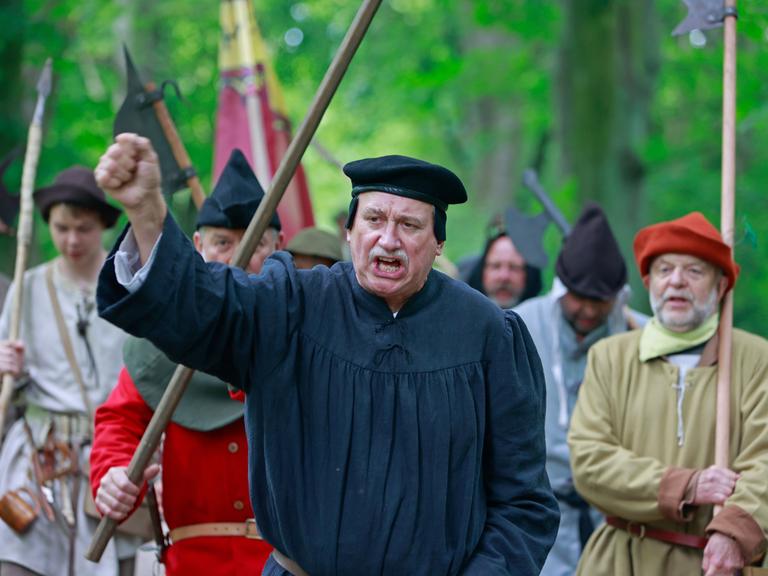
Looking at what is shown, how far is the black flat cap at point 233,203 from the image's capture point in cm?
536

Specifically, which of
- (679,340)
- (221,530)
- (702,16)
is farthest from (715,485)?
(702,16)

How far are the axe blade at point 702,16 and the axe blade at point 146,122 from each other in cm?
232

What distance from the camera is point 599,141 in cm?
1387

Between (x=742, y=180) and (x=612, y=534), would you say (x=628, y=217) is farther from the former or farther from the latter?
(x=612, y=534)

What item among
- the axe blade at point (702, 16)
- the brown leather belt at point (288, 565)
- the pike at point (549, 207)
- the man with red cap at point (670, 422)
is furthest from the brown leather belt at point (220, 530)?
the pike at point (549, 207)

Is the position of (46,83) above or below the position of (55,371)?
above

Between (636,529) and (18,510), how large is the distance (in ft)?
9.05

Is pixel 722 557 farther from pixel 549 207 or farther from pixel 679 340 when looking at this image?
pixel 549 207

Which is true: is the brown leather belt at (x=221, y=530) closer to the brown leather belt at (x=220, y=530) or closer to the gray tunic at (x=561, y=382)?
the brown leather belt at (x=220, y=530)

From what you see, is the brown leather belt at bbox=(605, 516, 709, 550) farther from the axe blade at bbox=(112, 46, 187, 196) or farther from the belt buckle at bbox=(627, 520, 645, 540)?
the axe blade at bbox=(112, 46, 187, 196)

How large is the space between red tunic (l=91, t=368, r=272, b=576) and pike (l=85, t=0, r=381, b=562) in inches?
24.4

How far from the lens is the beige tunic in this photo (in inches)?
219

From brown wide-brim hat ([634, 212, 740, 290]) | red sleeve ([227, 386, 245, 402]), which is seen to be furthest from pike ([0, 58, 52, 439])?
brown wide-brim hat ([634, 212, 740, 290])

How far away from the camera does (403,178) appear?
3914 mm
